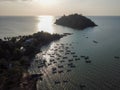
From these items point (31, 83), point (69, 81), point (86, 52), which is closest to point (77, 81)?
point (69, 81)

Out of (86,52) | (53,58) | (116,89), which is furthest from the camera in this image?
(86,52)

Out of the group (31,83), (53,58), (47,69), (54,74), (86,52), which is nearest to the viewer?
(31,83)

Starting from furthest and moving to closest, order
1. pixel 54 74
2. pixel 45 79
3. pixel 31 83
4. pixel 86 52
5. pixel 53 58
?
pixel 86 52 < pixel 53 58 < pixel 54 74 < pixel 45 79 < pixel 31 83

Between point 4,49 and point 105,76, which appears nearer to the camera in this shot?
point 105,76

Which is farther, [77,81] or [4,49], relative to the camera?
[4,49]

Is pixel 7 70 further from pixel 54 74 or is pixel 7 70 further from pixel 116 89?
pixel 116 89

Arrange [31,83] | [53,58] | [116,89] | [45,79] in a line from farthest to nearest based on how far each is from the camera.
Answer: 1. [53,58]
2. [45,79]
3. [31,83]
4. [116,89]

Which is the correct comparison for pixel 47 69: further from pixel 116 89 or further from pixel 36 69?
pixel 116 89

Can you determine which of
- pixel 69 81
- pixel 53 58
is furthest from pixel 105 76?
pixel 53 58
